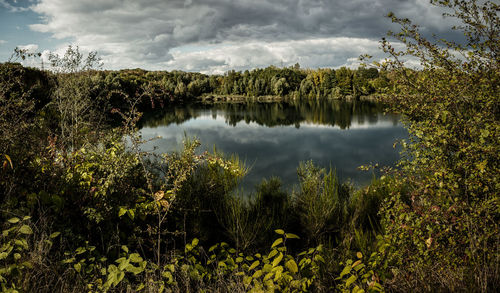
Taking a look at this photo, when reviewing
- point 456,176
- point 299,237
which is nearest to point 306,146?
point 299,237

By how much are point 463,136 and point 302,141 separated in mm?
20151

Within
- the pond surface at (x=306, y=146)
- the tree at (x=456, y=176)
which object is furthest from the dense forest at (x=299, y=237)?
the pond surface at (x=306, y=146)

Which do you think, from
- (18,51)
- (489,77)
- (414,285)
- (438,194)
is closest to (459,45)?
(489,77)

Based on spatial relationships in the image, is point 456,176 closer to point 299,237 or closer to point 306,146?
point 299,237

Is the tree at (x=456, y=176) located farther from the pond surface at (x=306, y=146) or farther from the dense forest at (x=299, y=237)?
the pond surface at (x=306, y=146)

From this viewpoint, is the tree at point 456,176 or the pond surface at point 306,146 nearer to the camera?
the tree at point 456,176

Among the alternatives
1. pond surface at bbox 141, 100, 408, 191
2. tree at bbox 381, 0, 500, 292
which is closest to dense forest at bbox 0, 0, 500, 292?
tree at bbox 381, 0, 500, 292

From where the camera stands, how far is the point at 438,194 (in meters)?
3.05

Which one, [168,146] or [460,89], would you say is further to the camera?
[168,146]

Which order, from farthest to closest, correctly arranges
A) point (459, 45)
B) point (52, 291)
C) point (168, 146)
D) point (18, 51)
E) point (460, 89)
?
point (168, 146), point (18, 51), point (459, 45), point (460, 89), point (52, 291)

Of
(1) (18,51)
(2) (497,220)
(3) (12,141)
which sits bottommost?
(2) (497,220)

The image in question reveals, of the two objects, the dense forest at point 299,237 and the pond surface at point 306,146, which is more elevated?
the dense forest at point 299,237

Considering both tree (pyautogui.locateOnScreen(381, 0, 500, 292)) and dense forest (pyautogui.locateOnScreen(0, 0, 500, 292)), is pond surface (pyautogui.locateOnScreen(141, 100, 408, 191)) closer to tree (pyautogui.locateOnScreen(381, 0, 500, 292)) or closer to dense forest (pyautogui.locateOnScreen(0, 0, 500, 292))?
dense forest (pyautogui.locateOnScreen(0, 0, 500, 292))

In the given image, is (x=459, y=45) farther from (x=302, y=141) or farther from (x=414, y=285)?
(x=302, y=141)
